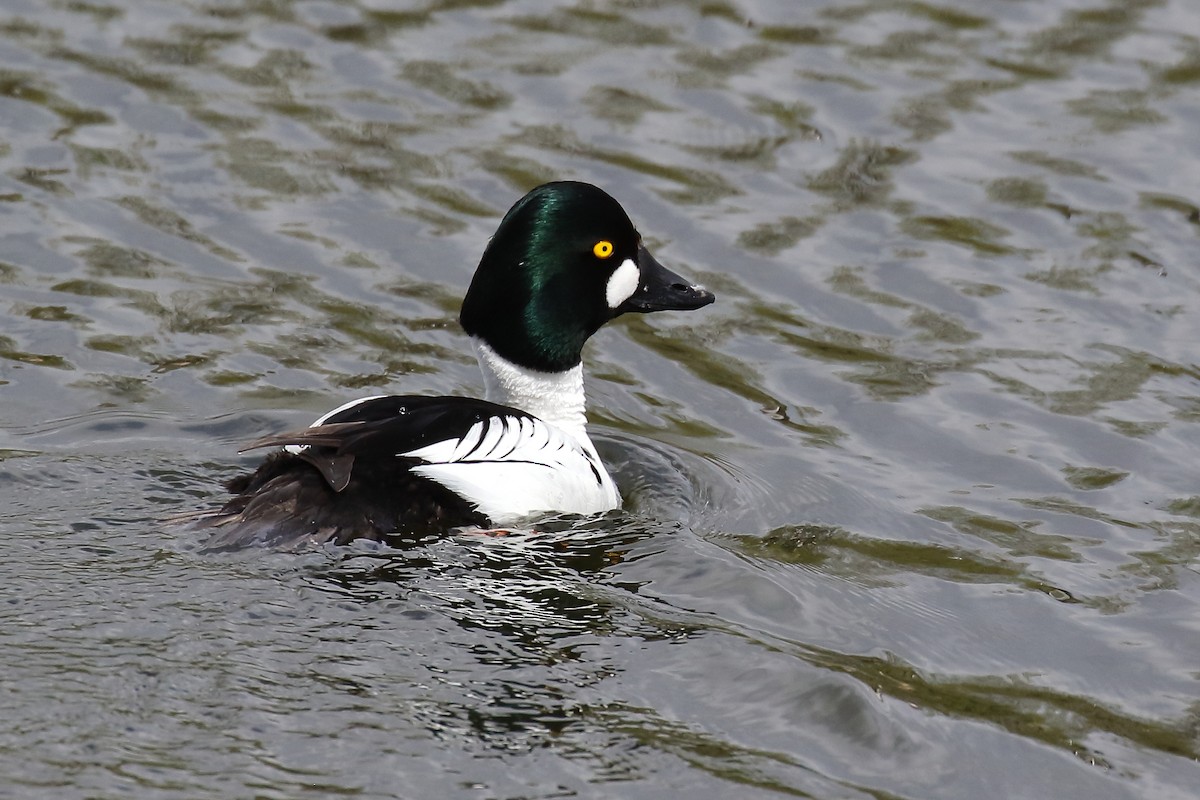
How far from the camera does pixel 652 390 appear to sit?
870cm

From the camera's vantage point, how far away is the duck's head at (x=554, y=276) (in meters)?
7.25

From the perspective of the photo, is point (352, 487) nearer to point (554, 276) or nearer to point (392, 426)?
point (392, 426)

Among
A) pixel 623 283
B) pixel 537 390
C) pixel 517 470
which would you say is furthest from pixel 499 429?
pixel 623 283

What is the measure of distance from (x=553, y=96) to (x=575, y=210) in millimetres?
4125

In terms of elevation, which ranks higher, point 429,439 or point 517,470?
point 429,439

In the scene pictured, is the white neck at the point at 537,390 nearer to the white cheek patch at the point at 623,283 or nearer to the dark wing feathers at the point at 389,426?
the white cheek patch at the point at 623,283

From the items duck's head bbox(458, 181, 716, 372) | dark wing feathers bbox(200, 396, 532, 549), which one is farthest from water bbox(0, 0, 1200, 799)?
duck's head bbox(458, 181, 716, 372)

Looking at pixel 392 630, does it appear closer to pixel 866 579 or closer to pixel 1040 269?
pixel 866 579

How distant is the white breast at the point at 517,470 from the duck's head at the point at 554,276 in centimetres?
40

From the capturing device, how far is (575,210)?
7.30 m

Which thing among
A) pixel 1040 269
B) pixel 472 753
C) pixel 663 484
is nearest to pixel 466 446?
pixel 663 484

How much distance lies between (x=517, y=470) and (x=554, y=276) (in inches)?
37.0

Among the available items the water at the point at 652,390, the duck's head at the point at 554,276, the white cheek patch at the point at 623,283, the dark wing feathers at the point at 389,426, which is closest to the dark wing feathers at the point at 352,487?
the dark wing feathers at the point at 389,426

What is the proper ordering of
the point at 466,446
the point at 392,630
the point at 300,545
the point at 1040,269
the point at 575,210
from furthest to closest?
1. the point at 1040,269
2. the point at 575,210
3. the point at 466,446
4. the point at 300,545
5. the point at 392,630
